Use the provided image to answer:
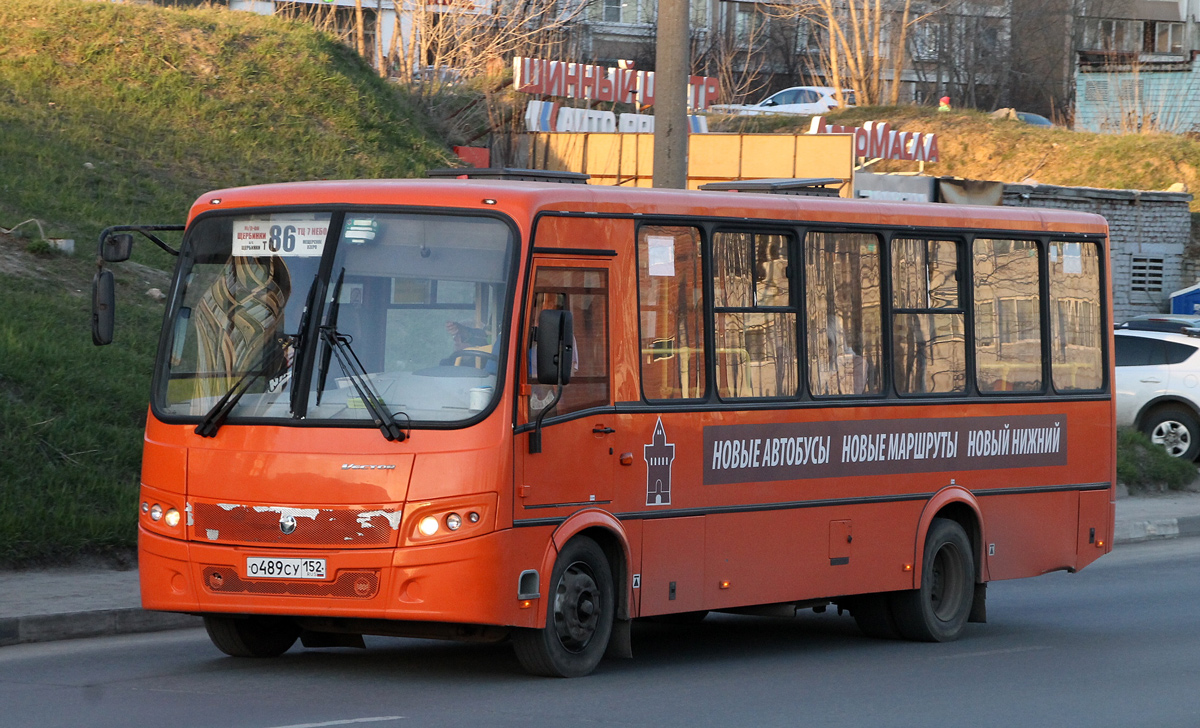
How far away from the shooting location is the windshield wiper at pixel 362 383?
7832 mm

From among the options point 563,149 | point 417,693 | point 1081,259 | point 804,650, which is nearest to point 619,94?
point 563,149

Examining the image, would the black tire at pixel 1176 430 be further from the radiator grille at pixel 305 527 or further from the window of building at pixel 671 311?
the radiator grille at pixel 305 527

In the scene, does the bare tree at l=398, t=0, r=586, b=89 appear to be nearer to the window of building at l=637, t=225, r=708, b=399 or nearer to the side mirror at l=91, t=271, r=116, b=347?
the window of building at l=637, t=225, r=708, b=399

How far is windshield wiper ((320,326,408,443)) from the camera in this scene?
25.7 feet

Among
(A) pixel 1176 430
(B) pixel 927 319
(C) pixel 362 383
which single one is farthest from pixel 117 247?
(A) pixel 1176 430

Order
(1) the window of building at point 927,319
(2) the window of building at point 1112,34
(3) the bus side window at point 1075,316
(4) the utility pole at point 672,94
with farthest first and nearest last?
(2) the window of building at point 1112,34
(4) the utility pole at point 672,94
(3) the bus side window at point 1075,316
(1) the window of building at point 927,319

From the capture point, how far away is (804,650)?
405 inches

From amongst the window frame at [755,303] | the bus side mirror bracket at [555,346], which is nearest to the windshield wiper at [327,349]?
the bus side mirror bracket at [555,346]

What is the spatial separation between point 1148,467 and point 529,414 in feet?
48.8

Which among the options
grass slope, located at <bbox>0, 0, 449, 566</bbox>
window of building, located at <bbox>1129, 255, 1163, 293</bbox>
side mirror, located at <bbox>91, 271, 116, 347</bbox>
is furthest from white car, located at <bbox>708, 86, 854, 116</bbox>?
side mirror, located at <bbox>91, 271, 116, 347</bbox>

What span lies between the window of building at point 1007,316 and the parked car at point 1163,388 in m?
11.3

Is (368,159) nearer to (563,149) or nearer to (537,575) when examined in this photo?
(563,149)

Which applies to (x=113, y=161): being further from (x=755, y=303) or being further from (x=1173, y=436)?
(x=1173, y=436)

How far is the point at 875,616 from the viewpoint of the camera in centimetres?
1094
